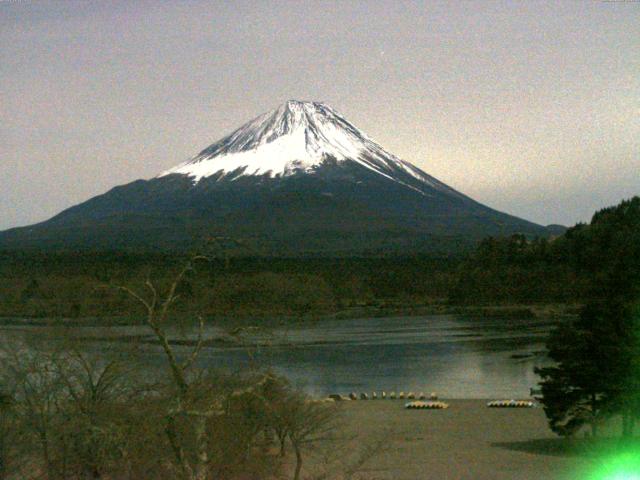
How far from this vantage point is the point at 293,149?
129375 mm

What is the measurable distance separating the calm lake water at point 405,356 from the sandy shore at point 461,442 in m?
2.53

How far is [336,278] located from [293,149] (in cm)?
6440

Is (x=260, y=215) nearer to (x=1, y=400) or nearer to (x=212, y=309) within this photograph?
(x=212, y=309)

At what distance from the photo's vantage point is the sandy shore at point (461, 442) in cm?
1404

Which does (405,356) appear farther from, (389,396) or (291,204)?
(291,204)

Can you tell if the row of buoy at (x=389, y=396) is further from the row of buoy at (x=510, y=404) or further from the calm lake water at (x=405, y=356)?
the row of buoy at (x=510, y=404)

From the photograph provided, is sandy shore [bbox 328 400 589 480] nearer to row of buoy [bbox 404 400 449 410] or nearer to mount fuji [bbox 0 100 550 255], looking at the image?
row of buoy [bbox 404 400 449 410]

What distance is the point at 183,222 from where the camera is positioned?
102 m

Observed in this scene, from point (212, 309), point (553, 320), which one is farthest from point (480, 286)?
point (212, 309)

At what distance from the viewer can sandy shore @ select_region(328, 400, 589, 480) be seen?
14.0 metres

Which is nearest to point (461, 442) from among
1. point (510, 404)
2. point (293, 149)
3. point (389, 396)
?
point (510, 404)

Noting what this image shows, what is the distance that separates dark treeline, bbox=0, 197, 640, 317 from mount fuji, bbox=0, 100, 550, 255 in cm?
1522

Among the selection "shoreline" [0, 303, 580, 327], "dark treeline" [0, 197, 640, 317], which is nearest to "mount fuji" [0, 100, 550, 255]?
"dark treeline" [0, 197, 640, 317]

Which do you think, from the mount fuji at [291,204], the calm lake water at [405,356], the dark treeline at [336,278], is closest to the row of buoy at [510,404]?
the calm lake water at [405,356]
